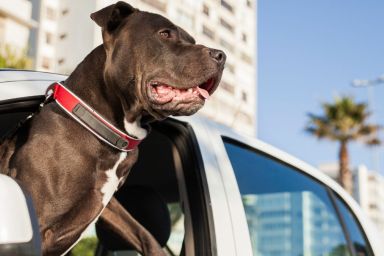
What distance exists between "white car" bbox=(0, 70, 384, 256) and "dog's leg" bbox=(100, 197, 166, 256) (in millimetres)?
166

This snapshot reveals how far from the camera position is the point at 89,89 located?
2598mm

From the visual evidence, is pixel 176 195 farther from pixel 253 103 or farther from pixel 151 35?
pixel 253 103

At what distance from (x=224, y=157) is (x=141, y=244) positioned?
0.55 metres

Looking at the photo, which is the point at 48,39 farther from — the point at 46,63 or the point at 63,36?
the point at 46,63

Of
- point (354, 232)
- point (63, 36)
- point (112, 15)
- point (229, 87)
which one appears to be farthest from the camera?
point (229, 87)

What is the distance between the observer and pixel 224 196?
2.77 meters

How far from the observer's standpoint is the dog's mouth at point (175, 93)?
2590 mm

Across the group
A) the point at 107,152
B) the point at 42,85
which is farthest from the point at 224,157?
the point at 42,85

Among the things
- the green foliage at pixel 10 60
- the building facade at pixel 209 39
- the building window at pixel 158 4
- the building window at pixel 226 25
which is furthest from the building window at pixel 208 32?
the green foliage at pixel 10 60

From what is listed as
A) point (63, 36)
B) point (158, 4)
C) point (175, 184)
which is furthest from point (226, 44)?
point (175, 184)

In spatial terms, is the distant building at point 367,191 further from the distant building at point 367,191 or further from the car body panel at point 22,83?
the car body panel at point 22,83

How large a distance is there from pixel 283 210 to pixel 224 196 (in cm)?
69

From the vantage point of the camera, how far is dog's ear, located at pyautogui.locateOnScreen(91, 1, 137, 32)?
2.74 metres

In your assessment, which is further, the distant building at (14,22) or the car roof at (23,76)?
the distant building at (14,22)
